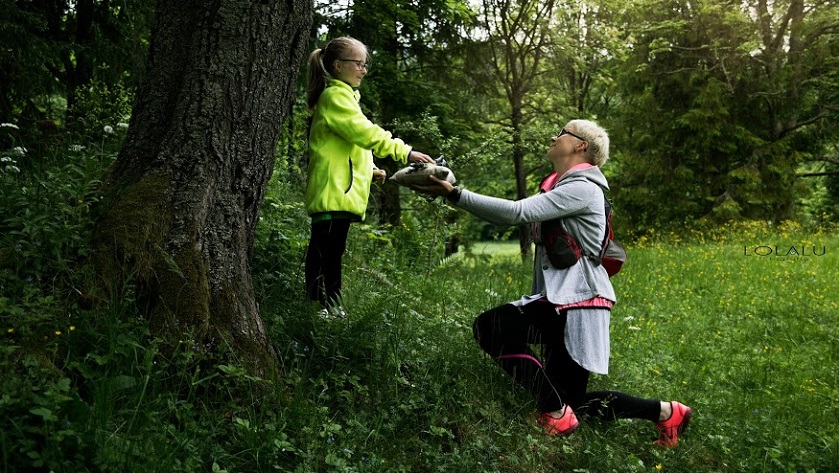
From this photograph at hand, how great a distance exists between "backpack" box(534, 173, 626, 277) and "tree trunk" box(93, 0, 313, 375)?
5.20ft

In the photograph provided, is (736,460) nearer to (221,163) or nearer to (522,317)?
(522,317)

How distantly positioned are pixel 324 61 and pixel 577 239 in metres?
1.91

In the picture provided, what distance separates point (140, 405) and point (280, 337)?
102 centimetres

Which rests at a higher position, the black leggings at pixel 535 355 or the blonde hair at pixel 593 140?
the blonde hair at pixel 593 140

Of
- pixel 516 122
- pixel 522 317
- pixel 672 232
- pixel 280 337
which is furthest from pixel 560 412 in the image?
pixel 672 232

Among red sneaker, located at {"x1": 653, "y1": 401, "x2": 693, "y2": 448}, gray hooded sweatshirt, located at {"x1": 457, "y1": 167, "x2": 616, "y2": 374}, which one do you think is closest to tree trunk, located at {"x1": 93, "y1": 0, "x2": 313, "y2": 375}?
gray hooded sweatshirt, located at {"x1": 457, "y1": 167, "x2": 616, "y2": 374}

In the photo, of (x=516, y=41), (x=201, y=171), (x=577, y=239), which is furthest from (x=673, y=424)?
(x=516, y=41)

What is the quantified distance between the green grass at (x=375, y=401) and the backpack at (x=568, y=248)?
0.83 meters

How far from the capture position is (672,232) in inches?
669

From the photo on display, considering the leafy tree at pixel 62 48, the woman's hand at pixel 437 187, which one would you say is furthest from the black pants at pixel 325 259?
the leafy tree at pixel 62 48

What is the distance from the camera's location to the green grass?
2.46 metres

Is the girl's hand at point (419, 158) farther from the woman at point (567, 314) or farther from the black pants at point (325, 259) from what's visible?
the black pants at point (325, 259)

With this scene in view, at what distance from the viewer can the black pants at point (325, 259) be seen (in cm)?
407

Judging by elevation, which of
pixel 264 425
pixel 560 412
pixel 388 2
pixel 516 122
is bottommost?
pixel 560 412
